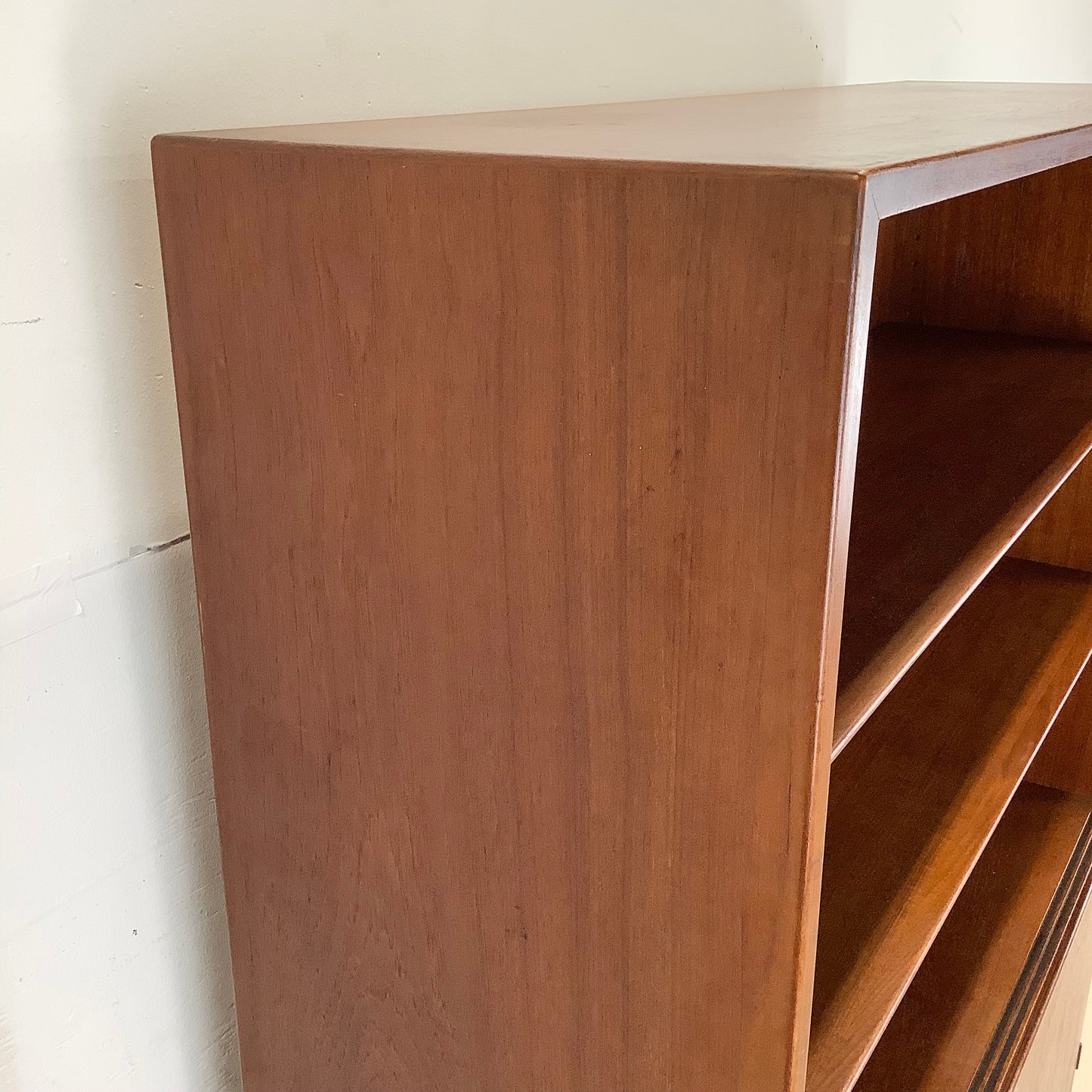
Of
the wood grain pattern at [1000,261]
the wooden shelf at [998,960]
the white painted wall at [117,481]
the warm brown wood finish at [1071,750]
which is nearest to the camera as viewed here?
the white painted wall at [117,481]

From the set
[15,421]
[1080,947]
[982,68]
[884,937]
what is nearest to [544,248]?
[15,421]

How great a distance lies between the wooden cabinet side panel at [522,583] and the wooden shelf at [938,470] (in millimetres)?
105

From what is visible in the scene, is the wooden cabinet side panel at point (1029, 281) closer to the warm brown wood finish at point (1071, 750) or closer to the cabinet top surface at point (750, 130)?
the warm brown wood finish at point (1071, 750)

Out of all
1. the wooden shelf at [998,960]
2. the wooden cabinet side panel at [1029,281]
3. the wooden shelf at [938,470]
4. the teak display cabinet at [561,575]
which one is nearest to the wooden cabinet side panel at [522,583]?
the teak display cabinet at [561,575]

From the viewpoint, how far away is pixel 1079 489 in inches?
55.9

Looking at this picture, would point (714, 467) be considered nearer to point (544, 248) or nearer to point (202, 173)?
point (544, 248)

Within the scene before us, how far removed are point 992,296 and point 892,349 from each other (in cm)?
16

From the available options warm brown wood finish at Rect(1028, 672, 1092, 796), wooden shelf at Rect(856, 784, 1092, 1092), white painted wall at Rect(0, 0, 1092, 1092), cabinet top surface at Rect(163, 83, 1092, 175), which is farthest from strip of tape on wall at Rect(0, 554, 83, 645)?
warm brown wood finish at Rect(1028, 672, 1092, 796)

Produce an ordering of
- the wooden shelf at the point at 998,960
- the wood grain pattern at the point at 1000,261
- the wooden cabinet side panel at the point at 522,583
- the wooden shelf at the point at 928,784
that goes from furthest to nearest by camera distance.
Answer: the wood grain pattern at the point at 1000,261
the wooden shelf at the point at 998,960
the wooden shelf at the point at 928,784
the wooden cabinet side panel at the point at 522,583

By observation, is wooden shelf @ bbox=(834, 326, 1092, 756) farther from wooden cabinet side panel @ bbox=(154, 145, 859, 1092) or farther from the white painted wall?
the white painted wall

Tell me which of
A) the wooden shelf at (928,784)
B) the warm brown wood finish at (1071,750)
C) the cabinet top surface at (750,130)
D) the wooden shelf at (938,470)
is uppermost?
the cabinet top surface at (750,130)

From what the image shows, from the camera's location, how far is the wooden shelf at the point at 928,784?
0.79 metres

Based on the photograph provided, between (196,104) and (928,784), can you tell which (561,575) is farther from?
(928,784)

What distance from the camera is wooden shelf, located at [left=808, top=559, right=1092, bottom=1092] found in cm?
79
